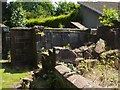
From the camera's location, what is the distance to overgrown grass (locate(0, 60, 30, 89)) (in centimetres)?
786

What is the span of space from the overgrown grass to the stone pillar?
50cm

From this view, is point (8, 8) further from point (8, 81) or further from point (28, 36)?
point (8, 81)

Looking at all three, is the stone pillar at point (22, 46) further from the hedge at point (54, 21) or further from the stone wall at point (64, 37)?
the hedge at point (54, 21)

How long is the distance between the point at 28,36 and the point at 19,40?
0.39 meters

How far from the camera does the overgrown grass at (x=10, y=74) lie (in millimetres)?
7863

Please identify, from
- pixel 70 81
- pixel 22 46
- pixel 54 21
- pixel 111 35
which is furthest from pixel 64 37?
pixel 54 21

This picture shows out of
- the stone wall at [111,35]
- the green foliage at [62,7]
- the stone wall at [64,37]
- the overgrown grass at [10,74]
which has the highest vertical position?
the stone wall at [111,35]

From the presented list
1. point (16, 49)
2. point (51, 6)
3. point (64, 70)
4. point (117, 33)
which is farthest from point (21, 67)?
point (51, 6)

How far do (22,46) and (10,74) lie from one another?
7.68 ft

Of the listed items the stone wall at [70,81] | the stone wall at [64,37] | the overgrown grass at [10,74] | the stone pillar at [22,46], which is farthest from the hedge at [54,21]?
the stone wall at [70,81]

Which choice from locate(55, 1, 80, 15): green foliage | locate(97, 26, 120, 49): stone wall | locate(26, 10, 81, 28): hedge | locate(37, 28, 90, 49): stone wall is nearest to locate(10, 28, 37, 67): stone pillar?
locate(37, 28, 90, 49): stone wall

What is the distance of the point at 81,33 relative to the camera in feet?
41.8

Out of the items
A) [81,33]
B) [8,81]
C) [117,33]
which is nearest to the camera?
[8,81]

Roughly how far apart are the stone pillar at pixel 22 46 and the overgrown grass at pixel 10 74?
1.65 ft
